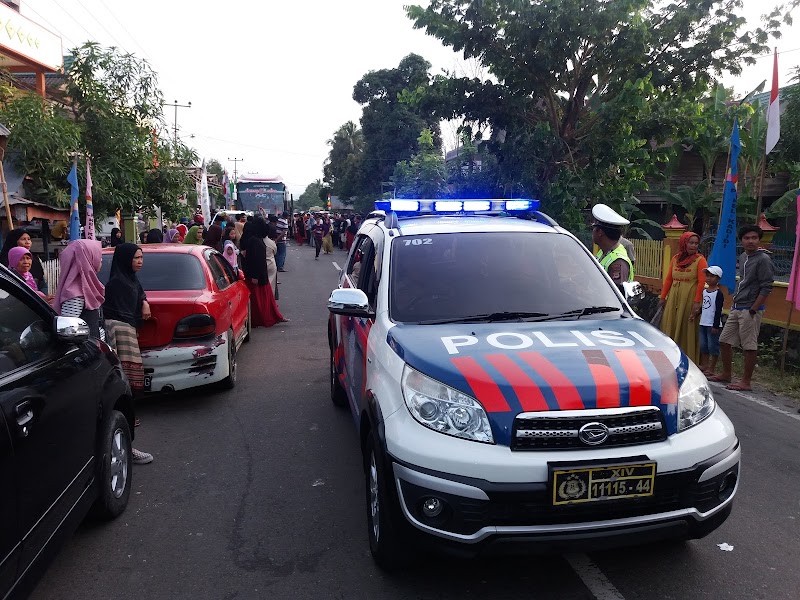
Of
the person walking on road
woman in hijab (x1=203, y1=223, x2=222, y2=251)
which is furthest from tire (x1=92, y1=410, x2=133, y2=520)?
woman in hijab (x1=203, y1=223, x2=222, y2=251)

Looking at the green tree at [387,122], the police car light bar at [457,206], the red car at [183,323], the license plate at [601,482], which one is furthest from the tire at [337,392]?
the green tree at [387,122]

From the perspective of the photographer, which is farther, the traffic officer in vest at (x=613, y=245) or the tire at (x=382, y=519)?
the traffic officer in vest at (x=613, y=245)

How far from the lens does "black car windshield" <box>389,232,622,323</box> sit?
404cm

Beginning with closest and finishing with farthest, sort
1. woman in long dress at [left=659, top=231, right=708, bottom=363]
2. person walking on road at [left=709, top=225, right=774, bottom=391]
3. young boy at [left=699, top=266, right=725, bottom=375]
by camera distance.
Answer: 1. person walking on road at [left=709, top=225, right=774, bottom=391]
2. young boy at [left=699, top=266, right=725, bottom=375]
3. woman in long dress at [left=659, top=231, right=708, bottom=363]

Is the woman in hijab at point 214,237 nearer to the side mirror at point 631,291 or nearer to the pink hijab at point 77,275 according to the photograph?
the pink hijab at point 77,275

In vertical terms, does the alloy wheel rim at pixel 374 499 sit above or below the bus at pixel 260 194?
below

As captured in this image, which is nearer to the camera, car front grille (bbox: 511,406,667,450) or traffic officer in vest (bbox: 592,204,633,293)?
car front grille (bbox: 511,406,667,450)

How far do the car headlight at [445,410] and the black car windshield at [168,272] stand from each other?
437 centimetres

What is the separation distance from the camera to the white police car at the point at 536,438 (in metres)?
2.90

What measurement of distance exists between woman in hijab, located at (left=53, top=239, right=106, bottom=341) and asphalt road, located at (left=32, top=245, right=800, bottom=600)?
1199 mm

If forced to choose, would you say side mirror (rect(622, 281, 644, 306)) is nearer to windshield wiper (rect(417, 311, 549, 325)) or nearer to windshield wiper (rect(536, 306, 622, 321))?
windshield wiper (rect(536, 306, 622, 321))

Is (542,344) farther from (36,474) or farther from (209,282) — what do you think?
(209,282)

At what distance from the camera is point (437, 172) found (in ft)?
86.1

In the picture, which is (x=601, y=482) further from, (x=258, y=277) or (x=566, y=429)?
(x=258, y=277)
